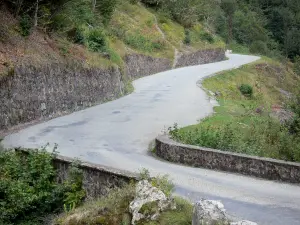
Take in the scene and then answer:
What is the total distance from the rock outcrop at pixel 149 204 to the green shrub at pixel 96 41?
65.3 feet

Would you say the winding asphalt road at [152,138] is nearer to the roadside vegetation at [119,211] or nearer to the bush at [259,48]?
the roadside vegetation at [119,211]

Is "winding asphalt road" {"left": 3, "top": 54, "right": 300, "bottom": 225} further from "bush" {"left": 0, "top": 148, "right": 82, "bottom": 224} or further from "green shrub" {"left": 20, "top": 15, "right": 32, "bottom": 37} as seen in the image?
"green shrub" {"left": 20, "top": 15, "right": 32, "bottom": 37}

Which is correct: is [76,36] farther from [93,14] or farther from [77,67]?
[93,14]

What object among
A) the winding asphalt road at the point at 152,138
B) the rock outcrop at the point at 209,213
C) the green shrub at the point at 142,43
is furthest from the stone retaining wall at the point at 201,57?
the rock outcrop at the point at 209,213

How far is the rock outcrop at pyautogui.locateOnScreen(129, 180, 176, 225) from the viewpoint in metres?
10.3

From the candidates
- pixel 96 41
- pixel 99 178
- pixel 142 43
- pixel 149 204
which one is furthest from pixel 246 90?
pixel 149 204

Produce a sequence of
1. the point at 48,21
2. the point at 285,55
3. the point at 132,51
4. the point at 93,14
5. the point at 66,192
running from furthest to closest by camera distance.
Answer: the point at 285,55 → the point at 132,51 → the point at 93,14 → the point at 48,21 → the point at 66,192

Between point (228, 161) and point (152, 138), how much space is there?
533 centimetres

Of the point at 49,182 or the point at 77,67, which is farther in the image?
the point at 77,67

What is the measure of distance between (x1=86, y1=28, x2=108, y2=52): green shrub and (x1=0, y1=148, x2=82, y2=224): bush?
607 inches

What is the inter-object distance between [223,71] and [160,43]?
659cm

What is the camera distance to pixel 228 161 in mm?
14539

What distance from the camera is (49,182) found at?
14461 millimetres

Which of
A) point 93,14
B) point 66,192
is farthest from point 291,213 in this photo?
point 93,14
